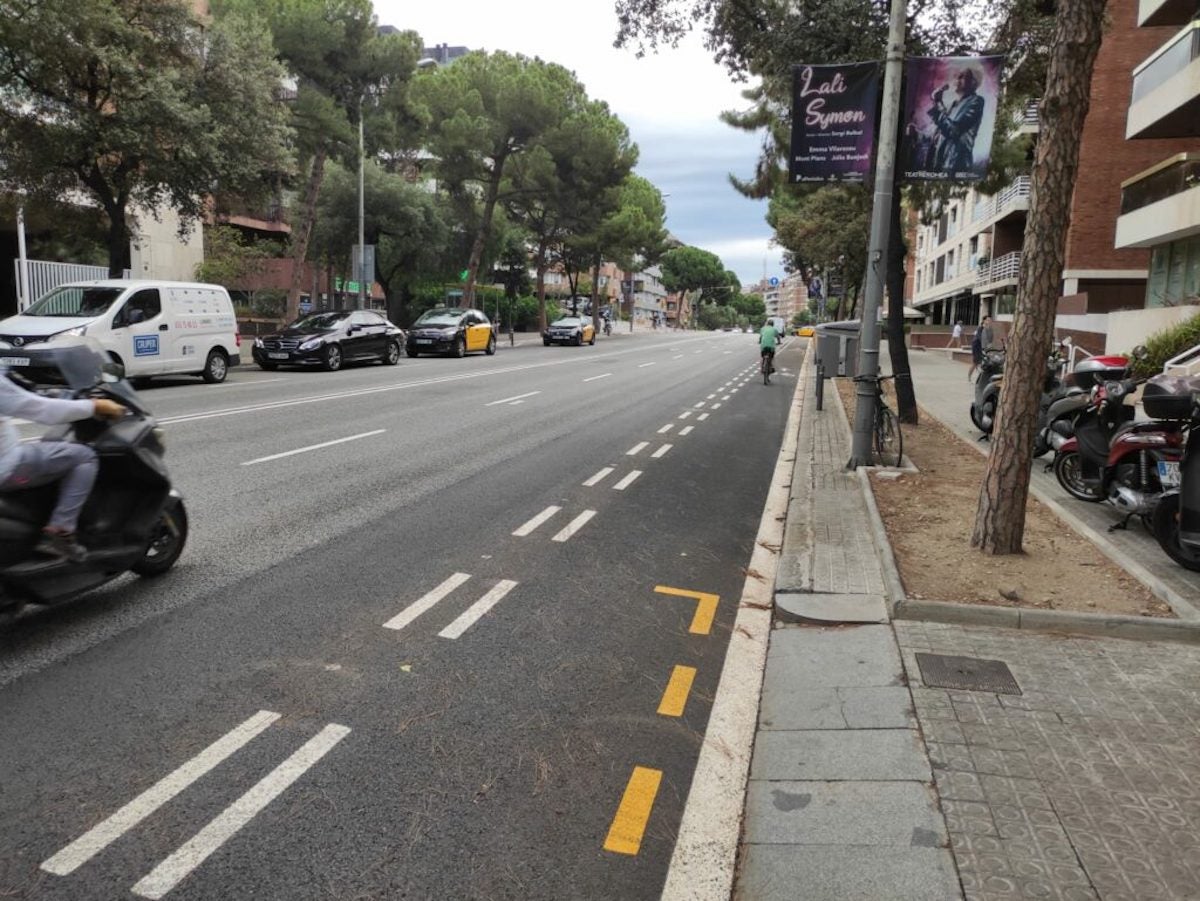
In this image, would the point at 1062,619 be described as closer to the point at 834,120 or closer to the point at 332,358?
the point at 834,120

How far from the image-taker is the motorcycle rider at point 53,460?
4.15 m

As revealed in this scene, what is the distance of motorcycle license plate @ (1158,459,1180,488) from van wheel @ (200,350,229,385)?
16422 millimetres

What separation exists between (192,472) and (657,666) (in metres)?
5.75

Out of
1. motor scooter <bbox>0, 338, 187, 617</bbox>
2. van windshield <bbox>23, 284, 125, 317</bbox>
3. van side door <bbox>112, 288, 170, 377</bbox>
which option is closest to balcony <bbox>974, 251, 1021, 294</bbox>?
van side door <bbox>112, 288, 170, 377</bbox>

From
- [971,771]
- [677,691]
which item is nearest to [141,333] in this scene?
[677,691]

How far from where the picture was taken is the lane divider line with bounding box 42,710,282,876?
2664 mm

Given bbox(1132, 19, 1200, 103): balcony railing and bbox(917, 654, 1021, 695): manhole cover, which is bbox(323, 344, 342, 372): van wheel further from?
bbox(1132, 19, 1200, 103): balcony railing

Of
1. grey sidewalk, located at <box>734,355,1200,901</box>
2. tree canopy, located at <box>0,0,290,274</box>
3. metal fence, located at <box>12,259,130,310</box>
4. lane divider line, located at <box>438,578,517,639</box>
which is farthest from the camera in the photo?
metal fence, located at <box>12,259,130,310</box>

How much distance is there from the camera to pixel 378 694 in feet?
12.6

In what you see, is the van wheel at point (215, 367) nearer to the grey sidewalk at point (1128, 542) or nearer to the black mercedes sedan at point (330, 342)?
the black mercedes sedan at point (330, 342)

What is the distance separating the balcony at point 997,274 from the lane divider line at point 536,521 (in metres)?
32.3

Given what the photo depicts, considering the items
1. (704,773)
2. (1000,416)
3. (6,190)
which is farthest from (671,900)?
(6,190)

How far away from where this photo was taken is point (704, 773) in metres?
3.36

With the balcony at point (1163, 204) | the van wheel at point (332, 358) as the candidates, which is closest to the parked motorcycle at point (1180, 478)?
the balcony at point (1163, 204)
